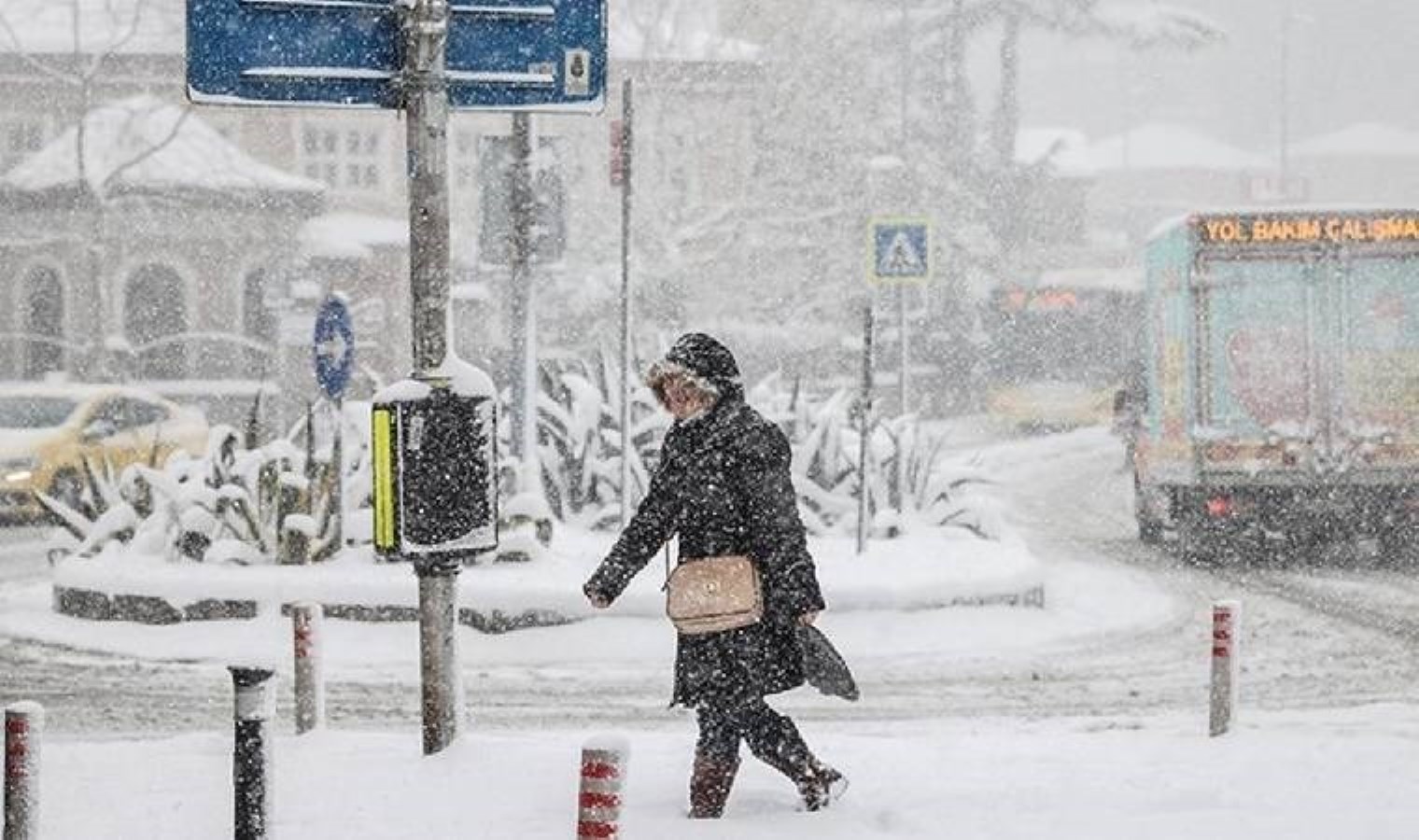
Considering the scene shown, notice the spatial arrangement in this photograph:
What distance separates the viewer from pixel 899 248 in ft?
56.8

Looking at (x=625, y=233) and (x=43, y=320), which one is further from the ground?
(x=625, y=233)

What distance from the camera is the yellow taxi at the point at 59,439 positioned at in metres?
22.8

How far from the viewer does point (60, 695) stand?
37.1 ft

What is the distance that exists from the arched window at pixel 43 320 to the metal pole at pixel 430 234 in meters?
36.1

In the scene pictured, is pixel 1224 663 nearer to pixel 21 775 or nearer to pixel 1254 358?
pixel 21 775

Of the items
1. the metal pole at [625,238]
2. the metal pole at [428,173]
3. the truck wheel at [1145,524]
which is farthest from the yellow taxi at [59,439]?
the metal pole at [428,173]

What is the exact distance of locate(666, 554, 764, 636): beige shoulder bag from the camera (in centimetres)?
704

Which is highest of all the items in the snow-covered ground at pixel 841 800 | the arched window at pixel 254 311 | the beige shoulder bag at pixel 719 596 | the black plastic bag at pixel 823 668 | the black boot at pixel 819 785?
the arched window at pixel 254 311

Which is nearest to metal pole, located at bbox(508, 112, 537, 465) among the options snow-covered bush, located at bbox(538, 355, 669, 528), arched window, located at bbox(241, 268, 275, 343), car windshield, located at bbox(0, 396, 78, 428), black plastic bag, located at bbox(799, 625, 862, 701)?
snow-covered bush, located at bbox(538, 355, 669, 528)

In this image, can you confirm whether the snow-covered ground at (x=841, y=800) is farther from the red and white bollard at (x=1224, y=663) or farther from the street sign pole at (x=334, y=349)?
the street sign pole at (x=334, y=349)

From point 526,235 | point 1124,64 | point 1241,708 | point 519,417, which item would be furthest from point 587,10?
point 1124,64

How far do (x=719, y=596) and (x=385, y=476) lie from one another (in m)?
1.30

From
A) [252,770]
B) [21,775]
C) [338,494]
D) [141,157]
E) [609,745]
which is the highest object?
[141,157]

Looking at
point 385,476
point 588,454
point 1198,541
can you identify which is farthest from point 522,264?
point 1198,541
